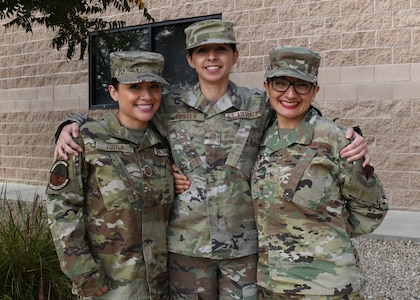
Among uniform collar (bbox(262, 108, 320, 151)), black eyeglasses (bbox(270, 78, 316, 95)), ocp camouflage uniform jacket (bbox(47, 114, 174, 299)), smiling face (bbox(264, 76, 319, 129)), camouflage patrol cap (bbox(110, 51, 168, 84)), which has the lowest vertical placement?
ocp camouflage uniform jacket (bbox(47, 114, 174, 299))

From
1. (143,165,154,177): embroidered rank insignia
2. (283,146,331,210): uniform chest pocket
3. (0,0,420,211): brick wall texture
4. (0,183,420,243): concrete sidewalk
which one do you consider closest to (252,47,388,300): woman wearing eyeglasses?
(283,146,331,210): uniform chest pocket

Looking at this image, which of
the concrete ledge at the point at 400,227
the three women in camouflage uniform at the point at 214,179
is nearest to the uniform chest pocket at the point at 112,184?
the three women in camouflage uniform at the point at 214,179

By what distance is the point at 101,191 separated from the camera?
7.98 ft

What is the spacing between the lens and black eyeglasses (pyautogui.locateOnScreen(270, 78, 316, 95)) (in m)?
2.47

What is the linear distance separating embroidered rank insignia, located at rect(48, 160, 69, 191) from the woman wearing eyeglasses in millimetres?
932

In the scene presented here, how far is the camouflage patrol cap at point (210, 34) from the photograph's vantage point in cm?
262

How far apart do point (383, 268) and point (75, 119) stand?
142 inches

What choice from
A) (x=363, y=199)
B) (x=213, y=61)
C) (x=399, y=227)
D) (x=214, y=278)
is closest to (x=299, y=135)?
(x=363, y=199)

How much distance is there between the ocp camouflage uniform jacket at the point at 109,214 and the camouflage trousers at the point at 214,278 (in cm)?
13

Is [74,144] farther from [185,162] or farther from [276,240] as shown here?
[276,240]

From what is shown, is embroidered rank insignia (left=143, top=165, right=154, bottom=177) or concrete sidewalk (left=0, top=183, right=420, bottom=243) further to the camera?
concrete sidewalk (left=0, top=183, right=420, bottom=243)

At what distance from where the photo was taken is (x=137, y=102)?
254 centimetres

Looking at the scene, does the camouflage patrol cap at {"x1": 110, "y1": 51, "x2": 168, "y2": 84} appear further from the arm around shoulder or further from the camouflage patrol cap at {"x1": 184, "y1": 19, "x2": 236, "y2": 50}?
the arm around shoulder

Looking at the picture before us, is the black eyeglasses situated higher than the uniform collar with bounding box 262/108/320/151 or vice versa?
the black eyeglasses
